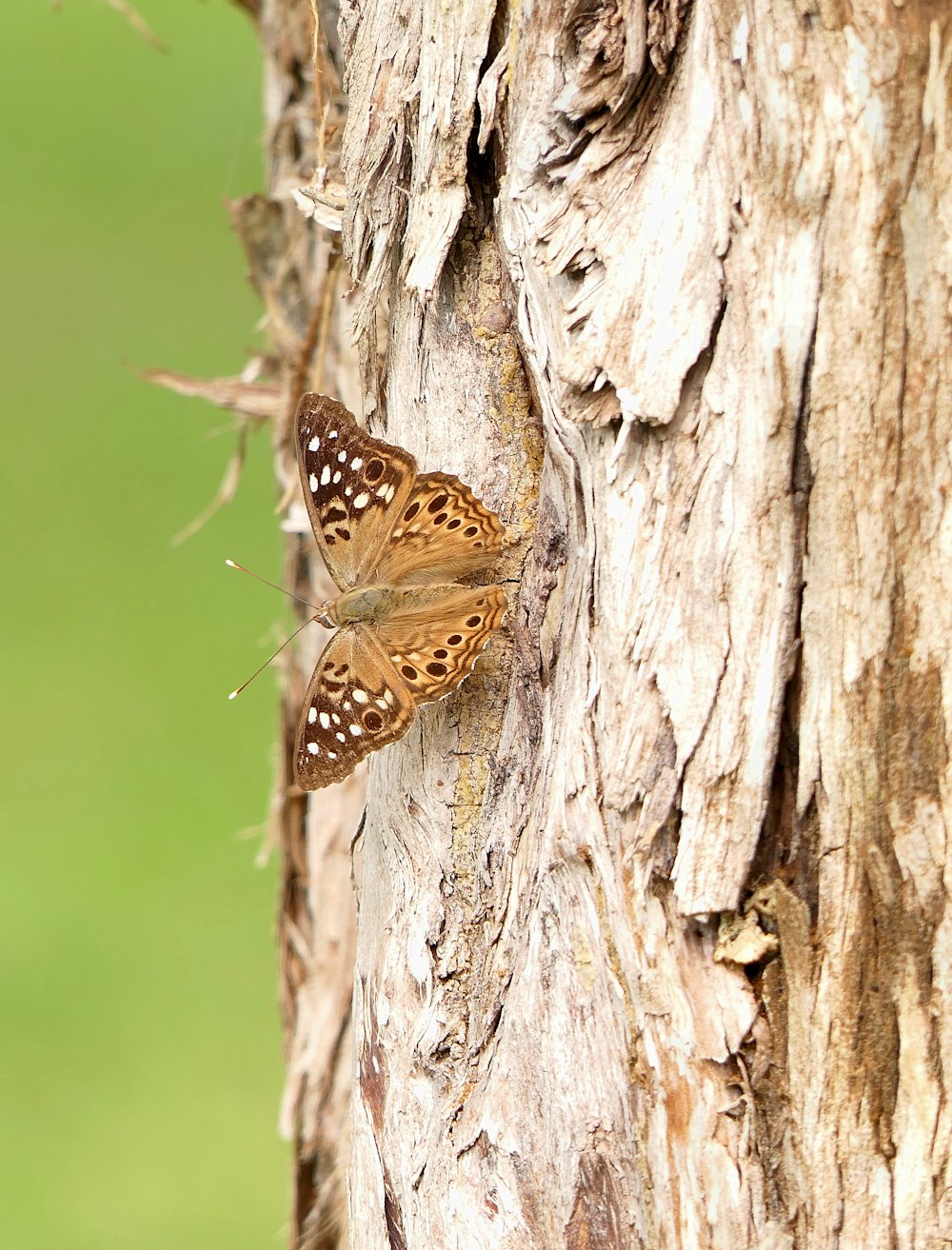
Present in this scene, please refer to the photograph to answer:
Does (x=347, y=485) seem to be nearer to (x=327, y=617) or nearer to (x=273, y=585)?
(x=273, y=585)

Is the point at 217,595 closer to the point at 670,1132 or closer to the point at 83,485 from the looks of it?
the point at 83,485

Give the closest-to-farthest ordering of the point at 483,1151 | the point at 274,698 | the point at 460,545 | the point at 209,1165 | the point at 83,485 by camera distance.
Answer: the point at 483,1151, the point at 460,545, the point at 209,1165, the point at 274,698, the point at 83,485

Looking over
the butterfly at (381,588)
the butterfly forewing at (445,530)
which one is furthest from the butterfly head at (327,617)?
the butterfly forewing at (445,530)

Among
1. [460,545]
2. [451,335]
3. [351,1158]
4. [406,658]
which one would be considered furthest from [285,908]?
[451,335]

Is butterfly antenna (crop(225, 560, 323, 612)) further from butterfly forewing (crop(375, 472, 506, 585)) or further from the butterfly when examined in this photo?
butterfly forewing (crop(375, 472, 506, 585))

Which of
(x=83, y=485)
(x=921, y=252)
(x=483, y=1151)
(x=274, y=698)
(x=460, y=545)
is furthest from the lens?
(x=83, y=485)

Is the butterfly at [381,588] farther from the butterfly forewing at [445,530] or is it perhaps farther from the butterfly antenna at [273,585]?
the butterfly antenna at [273,585]
